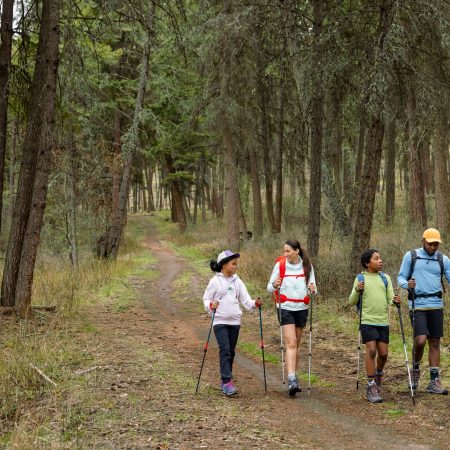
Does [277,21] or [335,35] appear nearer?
[335,35]

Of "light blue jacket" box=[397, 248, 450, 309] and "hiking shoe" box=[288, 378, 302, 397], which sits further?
"light blue jacket" box=[397, 248, 450, 309]

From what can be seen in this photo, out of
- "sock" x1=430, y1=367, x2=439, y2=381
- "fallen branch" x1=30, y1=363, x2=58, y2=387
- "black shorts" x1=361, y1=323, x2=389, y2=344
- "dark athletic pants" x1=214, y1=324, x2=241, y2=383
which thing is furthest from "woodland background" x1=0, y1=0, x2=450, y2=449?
"black shorts" x1=361, y1=323, x2=389, y2=344

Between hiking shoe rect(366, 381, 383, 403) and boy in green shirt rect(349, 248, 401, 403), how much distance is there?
0.04 ft

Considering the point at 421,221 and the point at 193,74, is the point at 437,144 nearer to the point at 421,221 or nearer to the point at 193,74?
the point at 421,221

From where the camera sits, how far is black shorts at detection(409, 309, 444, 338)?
7082 mm

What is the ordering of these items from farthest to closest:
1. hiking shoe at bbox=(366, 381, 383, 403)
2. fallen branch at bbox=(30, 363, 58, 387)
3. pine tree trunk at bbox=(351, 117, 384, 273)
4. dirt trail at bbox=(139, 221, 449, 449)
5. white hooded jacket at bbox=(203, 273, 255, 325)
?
pine tree trunk at bbox=(351, 117, 384, 273) < white hooded jacket at bbox=(203, 273, 255, 325) < hiking shoe at bbox=(366, 381, 383, 403) < fallen branch at bbox=(30, 363, 58, 387) < dirt trail at bbox=(139, 221, 449, 449)

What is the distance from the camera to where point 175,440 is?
5039 millimetres

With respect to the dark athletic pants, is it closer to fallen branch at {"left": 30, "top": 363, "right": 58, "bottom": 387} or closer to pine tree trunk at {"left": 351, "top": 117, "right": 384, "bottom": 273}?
fallen branch at {"left": 30, "top": 363, "right": 58, "bottom": 387}

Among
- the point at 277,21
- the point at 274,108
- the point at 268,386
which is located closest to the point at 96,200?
the point at 274,108

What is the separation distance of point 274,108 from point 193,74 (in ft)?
16.2

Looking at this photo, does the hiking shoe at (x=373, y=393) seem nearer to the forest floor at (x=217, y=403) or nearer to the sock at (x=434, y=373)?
the forest floor at (x=217, y=403)

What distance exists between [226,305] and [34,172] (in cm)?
517

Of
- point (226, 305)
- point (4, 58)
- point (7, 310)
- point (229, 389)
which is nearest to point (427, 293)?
point (226, 305)

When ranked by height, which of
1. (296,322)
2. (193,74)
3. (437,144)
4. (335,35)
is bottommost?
(296,322)
